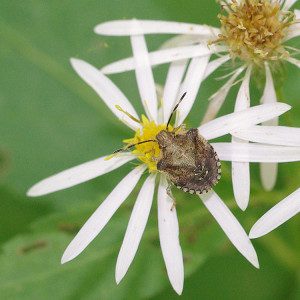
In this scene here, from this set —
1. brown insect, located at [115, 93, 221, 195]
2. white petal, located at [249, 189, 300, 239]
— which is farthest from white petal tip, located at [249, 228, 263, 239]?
brown insect, located at [115, 93, 221, 195]

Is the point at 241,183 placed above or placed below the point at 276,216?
above

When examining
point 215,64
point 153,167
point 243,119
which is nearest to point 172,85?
point 215,64

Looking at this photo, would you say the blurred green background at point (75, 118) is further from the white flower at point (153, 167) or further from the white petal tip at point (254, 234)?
the white petal tip at point (254, 234)

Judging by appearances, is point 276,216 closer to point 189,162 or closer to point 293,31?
point 189,162

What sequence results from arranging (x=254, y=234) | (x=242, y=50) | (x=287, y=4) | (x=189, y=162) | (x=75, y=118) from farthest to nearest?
(x=75, y=118)
(x=287, y=4)
(x=242, y=50)
(x=189, y=162)
(x=254, y=234)

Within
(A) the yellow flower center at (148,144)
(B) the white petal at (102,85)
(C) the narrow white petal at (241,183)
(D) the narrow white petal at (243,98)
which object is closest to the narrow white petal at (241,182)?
(C) the narrow white petal at (241,183)

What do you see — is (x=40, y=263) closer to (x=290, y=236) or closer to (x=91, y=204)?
(x=91, y=204)
